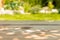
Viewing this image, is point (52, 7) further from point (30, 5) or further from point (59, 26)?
point (59, 26)

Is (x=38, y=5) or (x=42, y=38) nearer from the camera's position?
(x=42, y=38)

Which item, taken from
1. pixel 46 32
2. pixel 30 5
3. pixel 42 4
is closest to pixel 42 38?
pixel 46 32

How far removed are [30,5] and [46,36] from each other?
7.04 m

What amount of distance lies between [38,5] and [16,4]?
1.57m

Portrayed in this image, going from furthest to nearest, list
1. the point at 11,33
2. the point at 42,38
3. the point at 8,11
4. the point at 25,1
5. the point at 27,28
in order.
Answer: the point at 25,1
the point at 8,11
the point at 27,28
the point at 11,33
the point at 42,38

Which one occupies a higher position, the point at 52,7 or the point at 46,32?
the point at 52,7

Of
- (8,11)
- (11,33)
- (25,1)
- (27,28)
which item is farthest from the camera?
(25,1)

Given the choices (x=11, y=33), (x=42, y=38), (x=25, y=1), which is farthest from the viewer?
(x=25, y=1)

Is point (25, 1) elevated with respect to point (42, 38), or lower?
elevated

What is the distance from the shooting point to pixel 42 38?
605 cm

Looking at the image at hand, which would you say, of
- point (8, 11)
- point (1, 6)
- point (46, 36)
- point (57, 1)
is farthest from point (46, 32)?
point (57, 1)

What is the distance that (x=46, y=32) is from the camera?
688 centimetres

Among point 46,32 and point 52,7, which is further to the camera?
point 52,7

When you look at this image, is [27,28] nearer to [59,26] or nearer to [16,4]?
[59,26]
